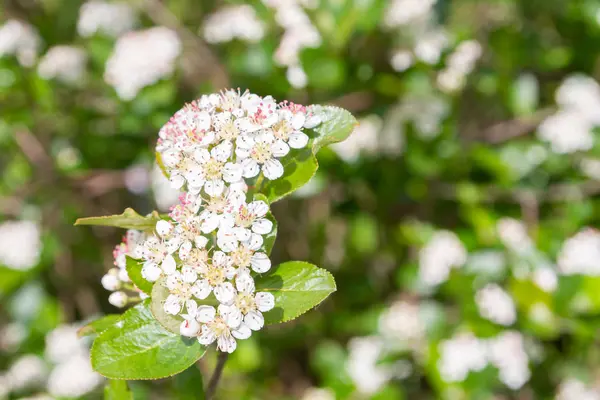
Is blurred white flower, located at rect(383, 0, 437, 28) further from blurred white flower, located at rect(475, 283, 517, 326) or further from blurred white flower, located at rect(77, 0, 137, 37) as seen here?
blurred white flower, located at rect(77, 0, 137, 37)

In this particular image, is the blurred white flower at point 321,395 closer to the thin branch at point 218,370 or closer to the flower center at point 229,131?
the thin branch at point 218,370

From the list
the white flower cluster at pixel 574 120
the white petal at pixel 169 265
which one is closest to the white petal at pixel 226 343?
the white petal at pixel 169 265

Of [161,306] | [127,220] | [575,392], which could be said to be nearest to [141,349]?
[161,306]

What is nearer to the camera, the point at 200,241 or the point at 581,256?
the point at 200,241

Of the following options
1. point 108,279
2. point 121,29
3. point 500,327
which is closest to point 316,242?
point 500,327

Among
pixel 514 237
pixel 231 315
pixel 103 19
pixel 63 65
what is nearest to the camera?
pixel 231 315

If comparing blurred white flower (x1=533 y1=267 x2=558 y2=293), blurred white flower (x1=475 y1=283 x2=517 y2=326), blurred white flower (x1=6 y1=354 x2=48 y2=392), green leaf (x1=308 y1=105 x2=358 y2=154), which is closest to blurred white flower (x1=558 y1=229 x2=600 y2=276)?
blurred white flower (x1=533 y1=267 x2=558 y2=293)

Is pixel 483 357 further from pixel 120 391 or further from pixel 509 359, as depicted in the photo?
pixel 120 391
